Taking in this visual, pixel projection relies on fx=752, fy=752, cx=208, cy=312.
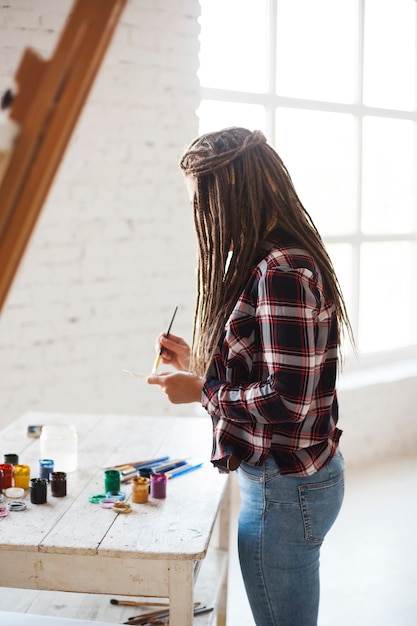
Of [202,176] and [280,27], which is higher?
[280,27]

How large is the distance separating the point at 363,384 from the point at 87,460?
8.87 feet

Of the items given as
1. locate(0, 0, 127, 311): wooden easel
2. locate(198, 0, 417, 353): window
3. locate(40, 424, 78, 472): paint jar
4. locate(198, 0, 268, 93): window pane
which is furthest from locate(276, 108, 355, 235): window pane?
locate(0, 0, 127, 311): wooden easel

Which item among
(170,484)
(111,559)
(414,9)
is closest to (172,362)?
(170,484)

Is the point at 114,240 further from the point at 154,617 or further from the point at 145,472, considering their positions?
the point at 154,617

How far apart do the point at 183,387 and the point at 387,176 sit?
3.53 metres

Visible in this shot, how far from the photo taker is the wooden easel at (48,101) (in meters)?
0.48

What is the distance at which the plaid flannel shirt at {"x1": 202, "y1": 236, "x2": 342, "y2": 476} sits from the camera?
146cm

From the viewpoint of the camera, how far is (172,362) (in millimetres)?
2006

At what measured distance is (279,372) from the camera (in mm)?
1471

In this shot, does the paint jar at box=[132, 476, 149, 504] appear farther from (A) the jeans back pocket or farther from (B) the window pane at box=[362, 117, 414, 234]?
(B) the window pane at box=[362, 117, 414, 234]

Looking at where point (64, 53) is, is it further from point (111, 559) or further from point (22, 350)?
point (22, 350)

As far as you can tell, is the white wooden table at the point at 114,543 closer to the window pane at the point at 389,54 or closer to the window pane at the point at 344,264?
the window pane at the point at 344,264

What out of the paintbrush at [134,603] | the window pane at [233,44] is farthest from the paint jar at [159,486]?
the window pane at [233,44]

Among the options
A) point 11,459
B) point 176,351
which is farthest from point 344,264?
point 11,459
